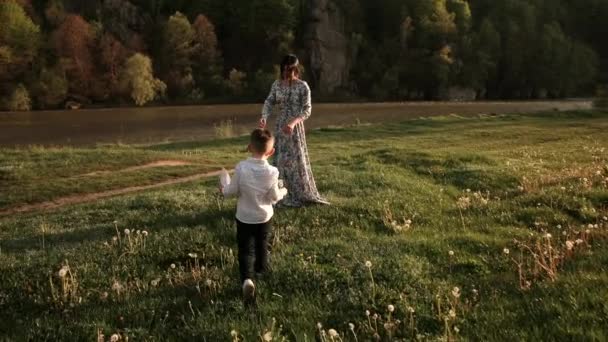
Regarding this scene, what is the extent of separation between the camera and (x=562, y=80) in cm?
11812

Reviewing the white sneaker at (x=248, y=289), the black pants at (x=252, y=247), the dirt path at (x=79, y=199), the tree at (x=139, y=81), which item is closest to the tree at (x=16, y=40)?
the tree at (x=139, y=81)

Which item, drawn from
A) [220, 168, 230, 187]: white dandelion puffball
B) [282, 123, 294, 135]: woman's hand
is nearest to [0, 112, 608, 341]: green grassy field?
[220, 168, 230, 187]: white dandelion puffball

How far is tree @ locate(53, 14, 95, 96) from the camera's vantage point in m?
78.1

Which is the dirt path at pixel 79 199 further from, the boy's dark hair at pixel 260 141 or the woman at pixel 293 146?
the boy's dark hair at pixel 260 141

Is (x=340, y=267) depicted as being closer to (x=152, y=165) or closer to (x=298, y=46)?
(x=152, y=165)

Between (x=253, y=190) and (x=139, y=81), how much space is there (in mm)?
73760

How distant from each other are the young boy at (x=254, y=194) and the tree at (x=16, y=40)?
7564 cm

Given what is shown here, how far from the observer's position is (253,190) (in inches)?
249

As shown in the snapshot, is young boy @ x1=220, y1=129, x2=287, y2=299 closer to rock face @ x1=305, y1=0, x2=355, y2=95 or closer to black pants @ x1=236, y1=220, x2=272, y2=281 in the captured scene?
black pants @ x1=236, y1=220, x2=272, y2=281

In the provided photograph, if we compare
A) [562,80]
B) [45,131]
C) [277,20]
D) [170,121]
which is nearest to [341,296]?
[45,131]

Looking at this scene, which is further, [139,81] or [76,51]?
[76,51]

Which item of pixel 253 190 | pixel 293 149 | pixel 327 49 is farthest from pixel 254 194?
pixel 327 49

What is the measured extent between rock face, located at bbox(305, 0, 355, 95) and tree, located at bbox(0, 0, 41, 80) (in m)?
54.2

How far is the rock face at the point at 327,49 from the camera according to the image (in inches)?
4417
